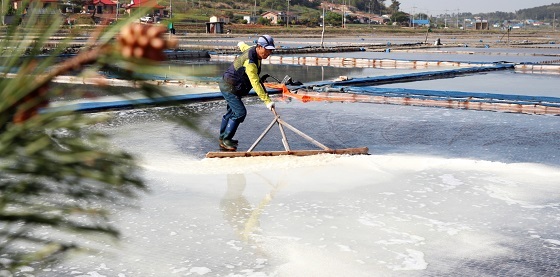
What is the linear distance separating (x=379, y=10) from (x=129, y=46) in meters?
192

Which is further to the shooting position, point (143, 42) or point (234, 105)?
point (234, 105)

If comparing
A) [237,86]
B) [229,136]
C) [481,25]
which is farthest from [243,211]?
[481,25]

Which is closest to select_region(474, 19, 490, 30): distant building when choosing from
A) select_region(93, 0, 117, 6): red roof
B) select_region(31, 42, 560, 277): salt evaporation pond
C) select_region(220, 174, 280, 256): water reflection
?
select_region(31, 42, 560, 277): salt evaporation pond

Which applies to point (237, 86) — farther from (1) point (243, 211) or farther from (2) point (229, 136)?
(1) point (243, 211)

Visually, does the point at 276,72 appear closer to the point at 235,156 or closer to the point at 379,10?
the point at 235,156

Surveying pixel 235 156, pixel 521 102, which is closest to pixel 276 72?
pixel 521 102

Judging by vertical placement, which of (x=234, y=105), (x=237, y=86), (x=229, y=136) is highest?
(x=237, y=86)

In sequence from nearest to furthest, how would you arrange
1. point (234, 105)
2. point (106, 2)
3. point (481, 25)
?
point (106, 2) → point (234, 105) → point (481, 25)

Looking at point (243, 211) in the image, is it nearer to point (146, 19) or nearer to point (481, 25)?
point (146, 19)

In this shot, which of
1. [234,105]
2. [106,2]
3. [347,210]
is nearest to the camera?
[106,2]

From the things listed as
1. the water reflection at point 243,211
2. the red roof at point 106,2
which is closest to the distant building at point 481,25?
the water reflection at point 243,211

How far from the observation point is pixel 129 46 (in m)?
0.69

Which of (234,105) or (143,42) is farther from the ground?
(143,42)

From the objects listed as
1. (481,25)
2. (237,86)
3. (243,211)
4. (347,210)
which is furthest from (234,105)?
(481,25)
